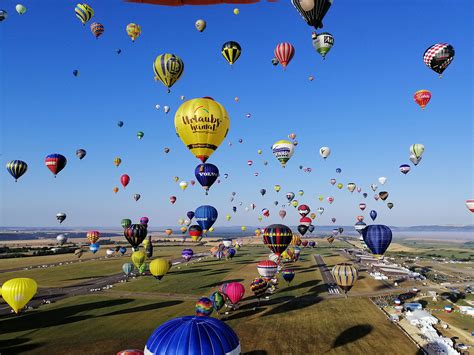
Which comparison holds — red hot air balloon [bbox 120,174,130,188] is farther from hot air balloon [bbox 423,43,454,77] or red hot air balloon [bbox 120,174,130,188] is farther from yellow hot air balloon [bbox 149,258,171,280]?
hot air balloon [bbox 423,43,454,77]

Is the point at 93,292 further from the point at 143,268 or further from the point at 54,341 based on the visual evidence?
the point at 54,341

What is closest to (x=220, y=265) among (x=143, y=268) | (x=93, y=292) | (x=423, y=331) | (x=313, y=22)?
(x=143, y=268)

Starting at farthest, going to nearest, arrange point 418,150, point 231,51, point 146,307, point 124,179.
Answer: point 124,179, point 418,150, point 146,307, point 231,51

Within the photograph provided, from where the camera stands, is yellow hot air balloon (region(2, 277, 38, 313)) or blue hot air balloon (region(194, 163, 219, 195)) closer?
yellow hot air balloon (region(2, 277, 38, 313))

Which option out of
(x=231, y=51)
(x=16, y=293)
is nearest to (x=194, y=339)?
(x=16, y=293)

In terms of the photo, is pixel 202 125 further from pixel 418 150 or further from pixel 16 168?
pixel 418 150

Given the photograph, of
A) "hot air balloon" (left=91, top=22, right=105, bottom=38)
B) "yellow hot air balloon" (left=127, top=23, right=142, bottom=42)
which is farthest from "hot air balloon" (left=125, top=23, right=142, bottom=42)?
"hot air balloon" (left=91, top=22, right=105, bottom=38)
